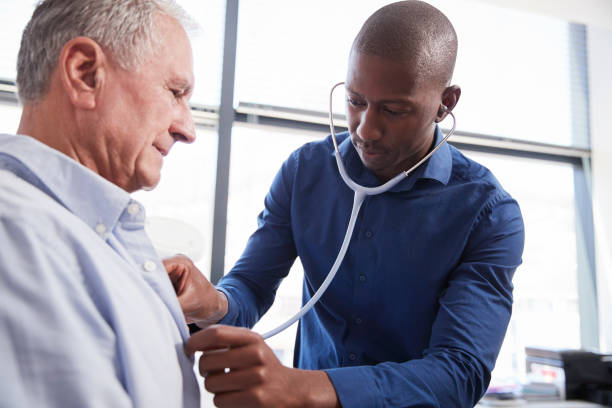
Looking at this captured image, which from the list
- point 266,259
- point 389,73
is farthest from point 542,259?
point 389,73

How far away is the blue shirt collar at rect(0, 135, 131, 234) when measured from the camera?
672mm

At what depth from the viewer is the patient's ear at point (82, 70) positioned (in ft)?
2.54

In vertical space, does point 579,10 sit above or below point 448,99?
above

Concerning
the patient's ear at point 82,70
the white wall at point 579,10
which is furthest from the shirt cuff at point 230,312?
the white wall at point 579,10

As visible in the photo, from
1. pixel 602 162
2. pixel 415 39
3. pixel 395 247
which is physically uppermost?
pixel 602 162

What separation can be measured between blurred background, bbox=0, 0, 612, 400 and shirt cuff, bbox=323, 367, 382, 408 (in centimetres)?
162

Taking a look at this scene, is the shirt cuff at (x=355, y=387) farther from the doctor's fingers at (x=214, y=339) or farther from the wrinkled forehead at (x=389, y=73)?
the wrinkled forehead at (x=389, y=73)

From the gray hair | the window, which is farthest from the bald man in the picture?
the window

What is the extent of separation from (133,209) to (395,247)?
68 cm

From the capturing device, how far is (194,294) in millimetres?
1021

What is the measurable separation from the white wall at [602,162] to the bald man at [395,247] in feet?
7.48

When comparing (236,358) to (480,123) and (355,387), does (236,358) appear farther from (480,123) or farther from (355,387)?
(480,123)

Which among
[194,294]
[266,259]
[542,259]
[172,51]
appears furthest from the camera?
[542,259]

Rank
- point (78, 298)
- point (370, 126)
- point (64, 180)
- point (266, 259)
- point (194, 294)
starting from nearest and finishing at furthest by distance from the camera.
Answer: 1. point (78, 298)
2. point (64, 180)
3. point (194, 294)
4. point (370, 126)
5. point (266, 259)
